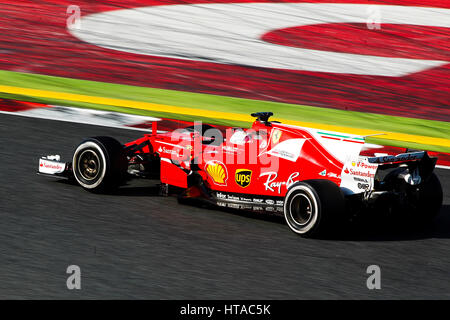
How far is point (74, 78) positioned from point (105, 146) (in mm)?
6247

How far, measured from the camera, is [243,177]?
7.55 meters

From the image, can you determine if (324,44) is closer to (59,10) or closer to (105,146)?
(59,10)

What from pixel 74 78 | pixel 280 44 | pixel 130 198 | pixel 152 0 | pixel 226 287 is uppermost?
pixel 152 0

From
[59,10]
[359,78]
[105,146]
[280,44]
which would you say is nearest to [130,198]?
[105,146]

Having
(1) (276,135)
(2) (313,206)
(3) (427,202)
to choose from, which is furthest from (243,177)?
(3) (427,202)

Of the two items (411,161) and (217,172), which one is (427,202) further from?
(217,172)

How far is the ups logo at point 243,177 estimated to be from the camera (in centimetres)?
753

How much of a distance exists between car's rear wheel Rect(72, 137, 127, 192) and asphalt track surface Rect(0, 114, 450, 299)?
13 cm

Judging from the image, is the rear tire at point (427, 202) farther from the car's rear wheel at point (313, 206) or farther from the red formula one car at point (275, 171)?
the car's rear wheel at point (313, 206)

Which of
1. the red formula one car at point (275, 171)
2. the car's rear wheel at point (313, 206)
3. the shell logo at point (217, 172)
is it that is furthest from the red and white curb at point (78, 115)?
the car's rear wheel at point (313, 206)

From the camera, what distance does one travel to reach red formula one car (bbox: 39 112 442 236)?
275 inches

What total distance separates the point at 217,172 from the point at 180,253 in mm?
1367

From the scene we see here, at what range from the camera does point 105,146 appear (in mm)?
7918

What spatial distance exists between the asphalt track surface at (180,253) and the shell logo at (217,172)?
31 cm
